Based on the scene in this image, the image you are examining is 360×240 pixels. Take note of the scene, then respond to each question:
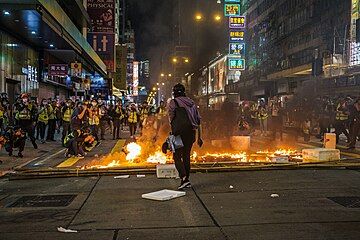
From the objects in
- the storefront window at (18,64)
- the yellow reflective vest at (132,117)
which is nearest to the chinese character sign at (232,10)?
the storefront window at (18,64)

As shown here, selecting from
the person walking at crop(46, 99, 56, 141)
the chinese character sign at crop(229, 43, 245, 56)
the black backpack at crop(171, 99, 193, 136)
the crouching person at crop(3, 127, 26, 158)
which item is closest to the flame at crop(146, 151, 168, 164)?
the black backpack at crop(171, 99, 193, 136)

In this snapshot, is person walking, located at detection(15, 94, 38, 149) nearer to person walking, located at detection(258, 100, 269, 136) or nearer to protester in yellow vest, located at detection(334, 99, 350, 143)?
protester in yellow vest, located at detection(334, 99, 350, 143)

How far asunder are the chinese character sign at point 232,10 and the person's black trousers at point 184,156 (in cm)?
4093

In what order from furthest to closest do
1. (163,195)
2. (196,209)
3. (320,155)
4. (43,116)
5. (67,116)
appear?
(43,116)
(67,116)
(320,155)
(163,195)
(196,209)

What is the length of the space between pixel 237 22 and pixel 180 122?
4254cm

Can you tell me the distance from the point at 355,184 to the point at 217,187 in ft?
7.78

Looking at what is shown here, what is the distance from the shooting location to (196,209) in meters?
5.87

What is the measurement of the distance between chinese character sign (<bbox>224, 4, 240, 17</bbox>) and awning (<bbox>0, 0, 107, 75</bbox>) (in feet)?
80.5

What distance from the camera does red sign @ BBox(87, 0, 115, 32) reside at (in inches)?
1416

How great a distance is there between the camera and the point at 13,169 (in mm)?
9742

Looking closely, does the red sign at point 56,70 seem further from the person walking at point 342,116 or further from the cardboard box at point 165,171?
the cardboard box at point 165,171

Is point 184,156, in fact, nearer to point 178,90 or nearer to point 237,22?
point 178,90

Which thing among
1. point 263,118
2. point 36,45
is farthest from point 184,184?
point 36,45

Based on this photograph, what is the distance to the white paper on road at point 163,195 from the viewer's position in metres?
6.50
